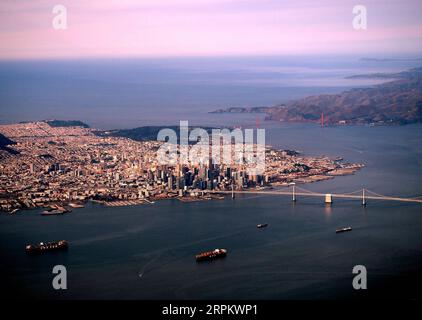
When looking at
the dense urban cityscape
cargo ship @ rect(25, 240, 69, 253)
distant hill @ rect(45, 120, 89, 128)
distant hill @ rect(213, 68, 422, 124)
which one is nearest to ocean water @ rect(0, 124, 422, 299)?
cargo ship @ rect(25, 240, 69, 253)

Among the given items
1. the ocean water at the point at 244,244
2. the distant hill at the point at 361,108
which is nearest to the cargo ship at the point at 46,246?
the ocean water at the point at 244,244

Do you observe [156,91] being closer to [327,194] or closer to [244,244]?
[327,194]

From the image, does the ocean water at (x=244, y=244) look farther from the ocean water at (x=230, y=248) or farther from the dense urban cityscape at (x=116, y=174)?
the dense urban cityscape at (x=116, y=174)

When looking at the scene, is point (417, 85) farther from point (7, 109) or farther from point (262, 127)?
point (7, 109)

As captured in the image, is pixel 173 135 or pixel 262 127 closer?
pixel 173 135

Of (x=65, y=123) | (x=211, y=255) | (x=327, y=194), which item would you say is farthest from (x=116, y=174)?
(x=65, y=123)
